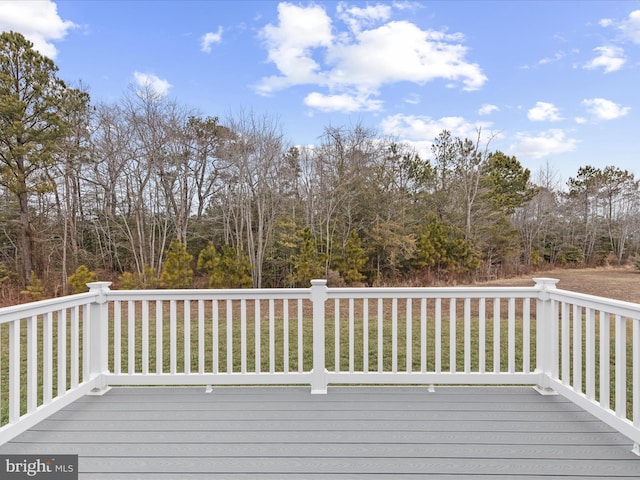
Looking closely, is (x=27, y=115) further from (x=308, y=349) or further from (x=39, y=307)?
(x=39, y=307)

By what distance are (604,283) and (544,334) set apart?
12415 millimetres

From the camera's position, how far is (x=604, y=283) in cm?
1241

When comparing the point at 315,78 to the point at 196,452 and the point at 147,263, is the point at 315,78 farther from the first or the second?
the point at 196,452

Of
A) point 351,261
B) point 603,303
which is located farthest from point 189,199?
point 603,303

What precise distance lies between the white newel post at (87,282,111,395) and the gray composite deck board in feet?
0.59

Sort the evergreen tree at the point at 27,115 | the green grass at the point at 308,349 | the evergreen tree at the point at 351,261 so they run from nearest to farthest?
the green grass at the point at 308,349, the evergreen tree at the point at 27,115, the evergreen tree at the point at 351,261

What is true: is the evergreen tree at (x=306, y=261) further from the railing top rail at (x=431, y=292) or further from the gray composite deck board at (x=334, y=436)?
the gray composite deck board at (x=334, y=436)

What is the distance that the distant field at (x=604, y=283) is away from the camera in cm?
1087

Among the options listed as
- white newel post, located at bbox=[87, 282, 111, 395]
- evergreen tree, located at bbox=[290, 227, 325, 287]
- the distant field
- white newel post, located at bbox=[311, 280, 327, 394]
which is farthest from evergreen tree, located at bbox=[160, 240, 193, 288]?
the distant field

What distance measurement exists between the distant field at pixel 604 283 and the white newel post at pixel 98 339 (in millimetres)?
12003

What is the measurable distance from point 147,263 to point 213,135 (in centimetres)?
458

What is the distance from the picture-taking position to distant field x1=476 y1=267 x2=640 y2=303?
10.9 metres

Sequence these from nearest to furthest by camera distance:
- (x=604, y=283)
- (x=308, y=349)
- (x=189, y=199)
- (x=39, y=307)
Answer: (x=39, y=307) → (x=308, y=349) → (x=189, y=199) → (x=604, y=283)

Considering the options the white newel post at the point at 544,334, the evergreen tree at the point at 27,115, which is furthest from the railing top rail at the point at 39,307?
the evergreen tree at the point at 27,115
